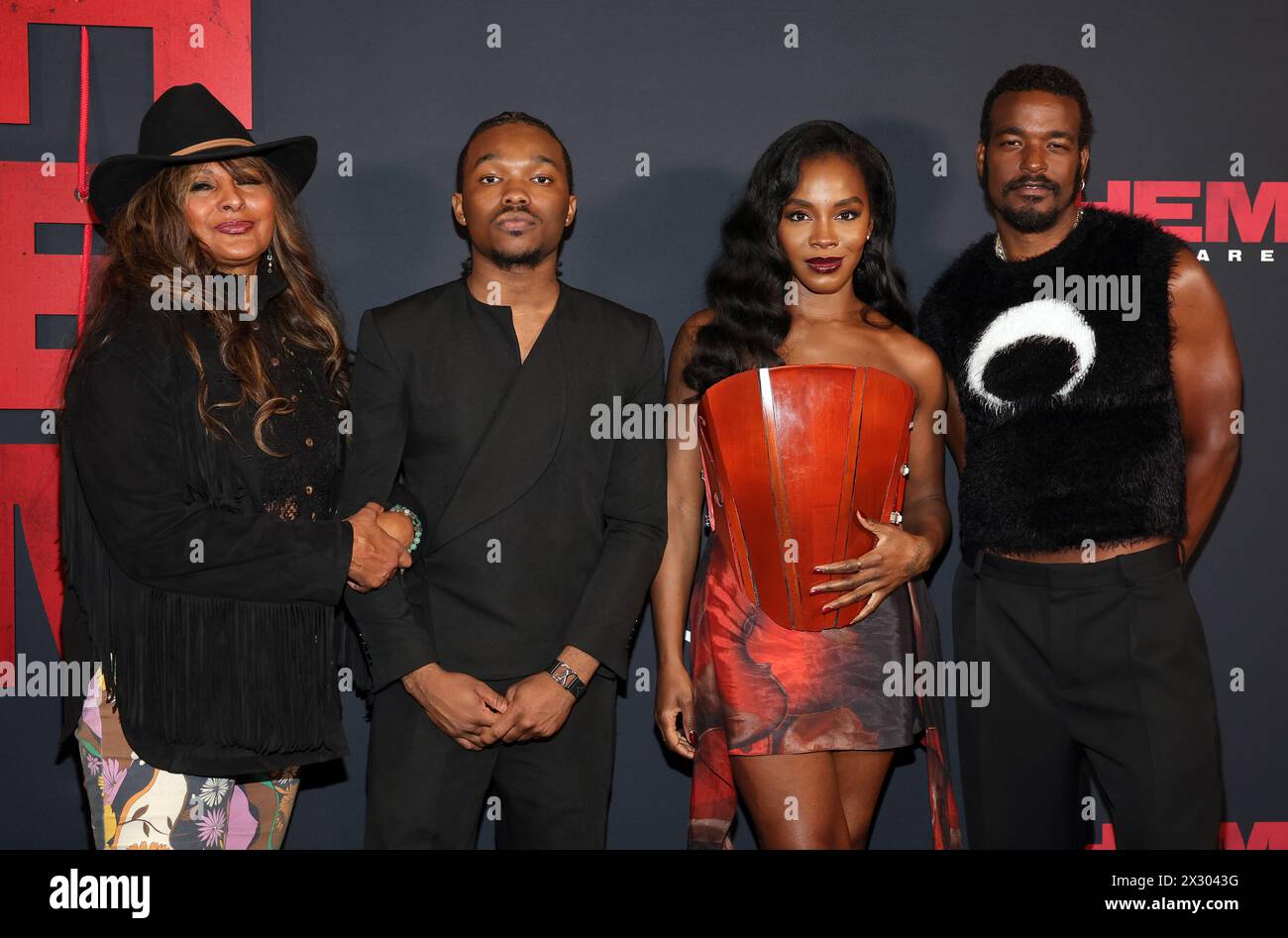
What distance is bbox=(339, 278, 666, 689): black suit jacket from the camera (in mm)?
2727

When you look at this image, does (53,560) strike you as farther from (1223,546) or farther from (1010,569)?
(1223,546)

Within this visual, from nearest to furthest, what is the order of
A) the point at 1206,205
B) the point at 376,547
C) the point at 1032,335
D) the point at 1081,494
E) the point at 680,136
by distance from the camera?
the point at 376,547
the point at 1081,494
the point at 1032,335
the point at 680,136
the point at 1206,205

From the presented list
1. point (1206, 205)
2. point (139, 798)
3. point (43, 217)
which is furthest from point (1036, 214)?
point (43, 217)

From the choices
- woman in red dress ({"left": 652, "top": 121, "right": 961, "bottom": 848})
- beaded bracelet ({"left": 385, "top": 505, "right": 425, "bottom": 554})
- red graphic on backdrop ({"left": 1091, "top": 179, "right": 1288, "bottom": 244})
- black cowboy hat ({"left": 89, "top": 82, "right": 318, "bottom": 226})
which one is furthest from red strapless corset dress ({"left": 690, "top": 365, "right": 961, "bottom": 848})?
red graphic on backdrop ({"left": 1091, "top": 179, "right": 1288, "bottom": 244})

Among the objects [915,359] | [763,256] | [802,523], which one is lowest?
[802,523]

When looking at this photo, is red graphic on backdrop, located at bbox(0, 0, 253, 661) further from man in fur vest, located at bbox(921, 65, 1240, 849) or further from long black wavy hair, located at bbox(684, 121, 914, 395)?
man in fur vest, located at bbox(921, 65, 1240, 849)

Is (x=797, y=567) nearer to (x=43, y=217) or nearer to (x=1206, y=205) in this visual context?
(x=1206, y=205)

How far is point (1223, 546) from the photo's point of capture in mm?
3738

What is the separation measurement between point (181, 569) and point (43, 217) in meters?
1.57

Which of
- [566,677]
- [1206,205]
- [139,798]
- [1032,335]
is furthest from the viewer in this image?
[1206,205]

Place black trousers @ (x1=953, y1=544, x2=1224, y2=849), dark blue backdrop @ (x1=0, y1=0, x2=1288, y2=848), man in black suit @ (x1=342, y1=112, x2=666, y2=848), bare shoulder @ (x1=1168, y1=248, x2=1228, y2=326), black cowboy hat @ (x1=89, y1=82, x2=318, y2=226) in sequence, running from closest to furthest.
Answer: black cowboy hat @ (x1=89, y1=82, x2=318, y2=226)
man in black suit @ (x1=342, y1=112, x2=666, y2=848)
black trousers @ (x1=953, y1=544, x2=1224, y2=849)
bare shoulder @ (x1=1168, y1=248, x2=1228, y2=326)
dark blue backdrop @ (x1=0, y1=0, x2=1288, y2=848)

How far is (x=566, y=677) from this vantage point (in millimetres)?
2705

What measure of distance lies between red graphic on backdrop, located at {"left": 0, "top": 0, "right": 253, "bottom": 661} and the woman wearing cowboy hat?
0.79m

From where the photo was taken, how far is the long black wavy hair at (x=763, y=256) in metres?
2.90
